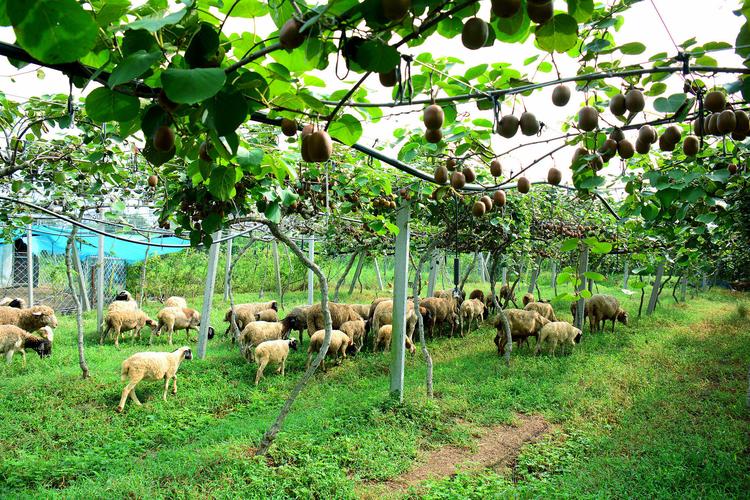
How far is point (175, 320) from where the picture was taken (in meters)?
11.8

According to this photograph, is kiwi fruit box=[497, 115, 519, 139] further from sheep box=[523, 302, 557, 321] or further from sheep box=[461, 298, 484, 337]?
sheep box=[523, 302, 557, 321]

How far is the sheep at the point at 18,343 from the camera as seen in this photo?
884cm

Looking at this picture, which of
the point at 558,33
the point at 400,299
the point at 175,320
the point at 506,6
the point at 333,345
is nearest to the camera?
the point at 506,6

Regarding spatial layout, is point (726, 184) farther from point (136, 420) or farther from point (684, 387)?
point (136, 420)

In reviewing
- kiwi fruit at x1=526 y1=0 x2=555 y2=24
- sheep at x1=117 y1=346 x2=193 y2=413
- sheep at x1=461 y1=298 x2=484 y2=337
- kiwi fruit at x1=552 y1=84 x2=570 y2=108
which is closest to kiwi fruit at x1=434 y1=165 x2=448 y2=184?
kiwi fruit at x1=552 y1=84 x2=570 y2=108

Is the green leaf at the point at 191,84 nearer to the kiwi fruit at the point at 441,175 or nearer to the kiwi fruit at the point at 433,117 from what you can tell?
the kiwi fruit at the point at 433,117

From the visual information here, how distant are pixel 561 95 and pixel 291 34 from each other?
1010mm

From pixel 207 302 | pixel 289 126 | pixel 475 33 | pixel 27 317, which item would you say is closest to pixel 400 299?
pixel 207 302

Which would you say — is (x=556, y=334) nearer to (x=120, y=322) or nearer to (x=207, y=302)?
(x=207, y=302)

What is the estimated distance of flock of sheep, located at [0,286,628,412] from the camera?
27.3 feet

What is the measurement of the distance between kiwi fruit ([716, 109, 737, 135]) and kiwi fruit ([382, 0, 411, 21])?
120cm

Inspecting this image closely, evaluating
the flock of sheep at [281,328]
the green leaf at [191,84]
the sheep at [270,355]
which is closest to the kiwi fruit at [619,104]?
the green leaf at [191,84]

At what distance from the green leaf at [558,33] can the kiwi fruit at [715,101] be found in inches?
22.6

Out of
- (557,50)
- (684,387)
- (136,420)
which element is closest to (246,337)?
(136,420)
